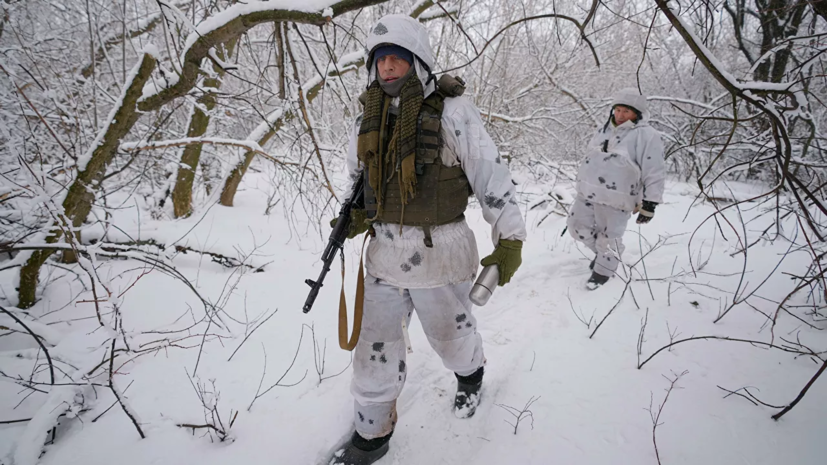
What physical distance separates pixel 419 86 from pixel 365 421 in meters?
1.64

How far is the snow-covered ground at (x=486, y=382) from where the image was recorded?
163 centimetres

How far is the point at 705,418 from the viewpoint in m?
1.74

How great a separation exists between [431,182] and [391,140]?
0.92 ft

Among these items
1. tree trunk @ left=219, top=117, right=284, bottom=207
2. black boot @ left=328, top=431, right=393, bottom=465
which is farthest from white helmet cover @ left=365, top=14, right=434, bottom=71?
tree trunk @ left=219, top=117, right=284, bottom=207

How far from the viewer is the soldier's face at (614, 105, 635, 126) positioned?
10.3 feet

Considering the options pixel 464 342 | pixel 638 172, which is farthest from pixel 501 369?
pixel 638 172

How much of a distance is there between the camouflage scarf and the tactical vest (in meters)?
0.04

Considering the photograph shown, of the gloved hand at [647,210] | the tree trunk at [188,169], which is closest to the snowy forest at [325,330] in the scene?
the gloved hand at [647,210]

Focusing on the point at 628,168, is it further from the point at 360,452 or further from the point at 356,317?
the point at 360,452

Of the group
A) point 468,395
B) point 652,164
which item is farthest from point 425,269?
point 652,164

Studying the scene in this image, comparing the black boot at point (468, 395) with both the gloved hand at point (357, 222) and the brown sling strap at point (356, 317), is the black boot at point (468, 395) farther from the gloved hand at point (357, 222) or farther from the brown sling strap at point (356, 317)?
the gloved hand at point (357, 222)

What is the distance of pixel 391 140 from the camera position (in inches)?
63.8

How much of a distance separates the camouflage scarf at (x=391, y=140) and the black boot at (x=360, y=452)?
113cm

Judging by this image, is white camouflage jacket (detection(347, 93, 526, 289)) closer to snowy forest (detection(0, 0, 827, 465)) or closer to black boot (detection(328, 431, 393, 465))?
snowy forest (detection(0, 0, 827, 465))
